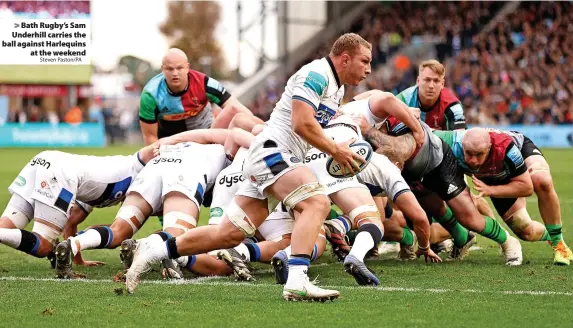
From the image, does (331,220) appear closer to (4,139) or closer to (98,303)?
(98,303)

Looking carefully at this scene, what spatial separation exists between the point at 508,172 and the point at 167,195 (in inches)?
128

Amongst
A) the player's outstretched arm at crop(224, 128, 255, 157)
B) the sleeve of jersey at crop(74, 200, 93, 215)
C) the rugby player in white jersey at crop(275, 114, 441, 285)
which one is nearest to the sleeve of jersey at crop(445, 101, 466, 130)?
the rugby player in white jersey at crop(275, 114, 441, 285)

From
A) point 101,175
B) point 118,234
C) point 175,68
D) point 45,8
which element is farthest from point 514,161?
point 45,8

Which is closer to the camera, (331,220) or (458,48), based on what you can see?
(331,220)

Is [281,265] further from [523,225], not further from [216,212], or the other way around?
[523,225]

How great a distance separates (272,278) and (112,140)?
36140mm

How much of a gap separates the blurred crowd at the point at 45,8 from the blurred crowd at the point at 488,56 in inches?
815

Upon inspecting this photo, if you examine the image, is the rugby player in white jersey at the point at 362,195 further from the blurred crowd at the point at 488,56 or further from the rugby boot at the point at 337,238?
the blurred crowd at the point at 488,56

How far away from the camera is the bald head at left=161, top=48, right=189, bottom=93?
11.5 m

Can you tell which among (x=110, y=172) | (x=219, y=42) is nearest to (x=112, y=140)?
(x=219, y=42)

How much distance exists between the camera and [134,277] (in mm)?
6973

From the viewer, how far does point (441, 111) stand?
1098 centimetres

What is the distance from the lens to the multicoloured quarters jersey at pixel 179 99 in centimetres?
1179

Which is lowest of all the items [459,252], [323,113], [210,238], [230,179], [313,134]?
[459,252]
